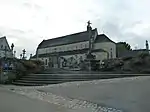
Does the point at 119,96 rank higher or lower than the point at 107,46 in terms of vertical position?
lower

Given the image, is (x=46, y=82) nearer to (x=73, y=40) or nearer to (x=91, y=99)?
(x=91, y=99)

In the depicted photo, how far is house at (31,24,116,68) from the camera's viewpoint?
224 feet

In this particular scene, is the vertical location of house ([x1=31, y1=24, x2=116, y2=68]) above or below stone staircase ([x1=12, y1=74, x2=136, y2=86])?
above

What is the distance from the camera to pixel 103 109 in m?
8.38

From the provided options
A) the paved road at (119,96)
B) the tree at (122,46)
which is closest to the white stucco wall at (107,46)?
the tree at (122,46)

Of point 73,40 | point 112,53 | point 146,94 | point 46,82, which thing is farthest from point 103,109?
point 73,40

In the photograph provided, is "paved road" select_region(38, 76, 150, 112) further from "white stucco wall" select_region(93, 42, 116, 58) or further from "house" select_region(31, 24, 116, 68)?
"white stucco wall" select_region(93, 42, 116, 58)

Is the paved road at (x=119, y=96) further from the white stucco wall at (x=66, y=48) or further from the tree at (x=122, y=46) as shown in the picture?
the tree at (x=122, y=46)

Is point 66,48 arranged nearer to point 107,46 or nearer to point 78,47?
point 78,47

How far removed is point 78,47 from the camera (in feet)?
259

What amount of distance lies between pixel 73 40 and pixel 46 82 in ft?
213

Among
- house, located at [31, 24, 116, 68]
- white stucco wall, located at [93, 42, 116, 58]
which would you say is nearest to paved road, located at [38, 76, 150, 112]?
house, located at [31, 24, 116, 68]

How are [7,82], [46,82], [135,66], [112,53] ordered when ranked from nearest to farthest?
[46,82], [7,82], [135,66], [112,53]

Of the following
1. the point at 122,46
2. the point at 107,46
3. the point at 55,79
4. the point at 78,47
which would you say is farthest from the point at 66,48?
the point at 55,79
